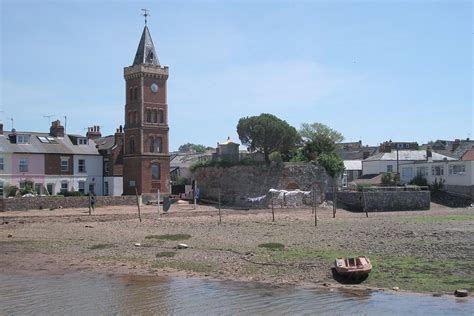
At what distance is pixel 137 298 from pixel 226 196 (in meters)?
42.8

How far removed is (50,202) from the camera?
51.0 meters

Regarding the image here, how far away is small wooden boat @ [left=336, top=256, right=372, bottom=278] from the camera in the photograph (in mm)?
18531

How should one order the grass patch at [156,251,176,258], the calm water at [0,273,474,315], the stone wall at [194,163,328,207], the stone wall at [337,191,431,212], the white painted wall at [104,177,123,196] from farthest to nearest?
the white painted wall at [104,177,123,196], the stone wall at [194,163,328,207], the stone wall at [337,191,431,212], the grass patch at [156,251,176,258], the calm water at [0,273,474,315]

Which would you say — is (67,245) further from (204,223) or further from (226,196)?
(226,196)

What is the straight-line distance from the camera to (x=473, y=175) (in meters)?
64.2

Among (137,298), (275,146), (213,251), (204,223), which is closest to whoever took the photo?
(137,298)

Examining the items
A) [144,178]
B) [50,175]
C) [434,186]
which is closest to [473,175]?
[434,186]

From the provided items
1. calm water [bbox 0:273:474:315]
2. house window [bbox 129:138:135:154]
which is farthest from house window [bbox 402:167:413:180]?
calm water [bbox 0:273:474:315]

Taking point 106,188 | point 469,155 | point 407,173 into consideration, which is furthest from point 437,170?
point 106,188

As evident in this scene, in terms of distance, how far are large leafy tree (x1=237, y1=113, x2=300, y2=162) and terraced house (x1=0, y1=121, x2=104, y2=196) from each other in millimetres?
17080

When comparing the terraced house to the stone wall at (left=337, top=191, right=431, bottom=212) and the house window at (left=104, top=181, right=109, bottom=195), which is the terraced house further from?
the stone wall at (left=337, top=191, right=431, bottom=212)

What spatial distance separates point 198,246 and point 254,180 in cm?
3202

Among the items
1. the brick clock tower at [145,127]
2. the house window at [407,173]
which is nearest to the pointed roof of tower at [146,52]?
the brick clock tower at [145,127]

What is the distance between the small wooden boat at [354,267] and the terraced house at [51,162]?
47.1m
